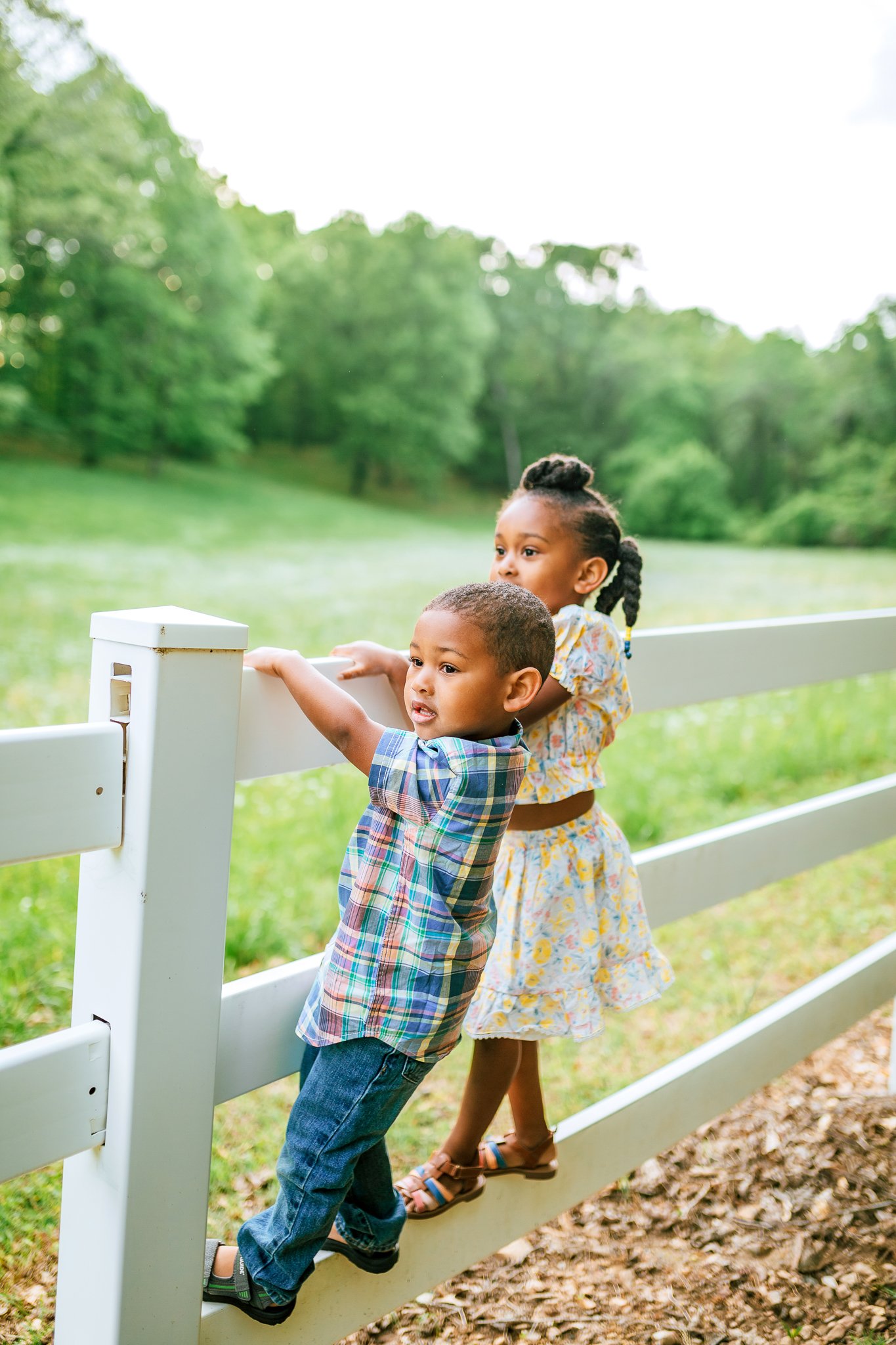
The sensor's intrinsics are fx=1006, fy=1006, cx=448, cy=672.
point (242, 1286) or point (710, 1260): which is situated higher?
point (242, 1286)

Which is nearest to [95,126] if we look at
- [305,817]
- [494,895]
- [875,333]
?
[875,333]

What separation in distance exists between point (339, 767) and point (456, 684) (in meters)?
4.98

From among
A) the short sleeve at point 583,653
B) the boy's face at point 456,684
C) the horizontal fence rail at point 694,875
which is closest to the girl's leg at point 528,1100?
the horizontal fence rail at point 694,875

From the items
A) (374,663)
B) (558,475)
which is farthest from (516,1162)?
(558,475)

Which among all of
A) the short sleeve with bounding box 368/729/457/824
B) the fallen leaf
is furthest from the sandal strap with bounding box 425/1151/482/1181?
the short sleeve with bounding box 368/729/457/824

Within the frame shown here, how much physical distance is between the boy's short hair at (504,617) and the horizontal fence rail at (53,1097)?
1.97ft

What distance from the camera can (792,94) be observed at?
12156mm

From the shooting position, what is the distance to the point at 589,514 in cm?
152

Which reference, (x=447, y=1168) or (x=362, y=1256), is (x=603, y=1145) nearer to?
(x=447, y=1168)

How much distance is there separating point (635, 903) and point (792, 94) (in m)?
13.4

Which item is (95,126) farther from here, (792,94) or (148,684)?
(148,684)

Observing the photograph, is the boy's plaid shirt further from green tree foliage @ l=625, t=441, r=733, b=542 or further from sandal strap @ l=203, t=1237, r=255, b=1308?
green tree foliage @ l=625, t=441, r=733, b=542

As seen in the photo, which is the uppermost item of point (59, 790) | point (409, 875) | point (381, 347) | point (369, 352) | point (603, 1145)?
point (381, 347)

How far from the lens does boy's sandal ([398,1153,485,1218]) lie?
151 cm
